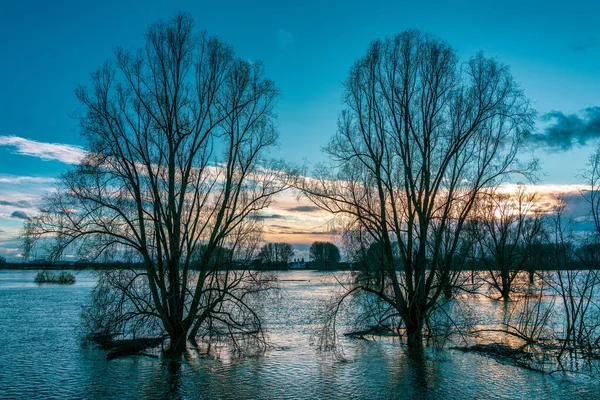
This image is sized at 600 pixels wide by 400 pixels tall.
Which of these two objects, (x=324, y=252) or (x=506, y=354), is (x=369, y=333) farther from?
(x=324, y=252)

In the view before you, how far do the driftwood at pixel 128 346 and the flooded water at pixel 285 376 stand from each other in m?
0.58

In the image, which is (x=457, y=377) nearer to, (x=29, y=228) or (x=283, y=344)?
(x=283, y=344)

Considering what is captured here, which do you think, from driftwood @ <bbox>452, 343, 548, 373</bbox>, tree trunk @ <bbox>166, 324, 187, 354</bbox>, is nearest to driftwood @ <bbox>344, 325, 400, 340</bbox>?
driftwood @ <bbox>452, 343, 548, 373</bbox>

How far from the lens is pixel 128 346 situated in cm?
1988

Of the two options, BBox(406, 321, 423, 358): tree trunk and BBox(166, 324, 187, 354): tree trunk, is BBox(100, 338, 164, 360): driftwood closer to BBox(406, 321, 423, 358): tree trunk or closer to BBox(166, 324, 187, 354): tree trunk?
BBox(166, 324, 187, 354): tree trunk

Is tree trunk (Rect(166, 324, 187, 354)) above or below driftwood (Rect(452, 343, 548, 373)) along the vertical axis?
above

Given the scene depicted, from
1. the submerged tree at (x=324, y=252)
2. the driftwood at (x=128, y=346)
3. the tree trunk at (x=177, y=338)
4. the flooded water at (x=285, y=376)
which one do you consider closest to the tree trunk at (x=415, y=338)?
the flooded water at (x=285, y=376)

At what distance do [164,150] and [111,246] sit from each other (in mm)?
4877

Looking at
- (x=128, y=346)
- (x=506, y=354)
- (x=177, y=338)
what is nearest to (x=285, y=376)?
(x=177, y=338)

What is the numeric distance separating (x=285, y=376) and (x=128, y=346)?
26.8 ft

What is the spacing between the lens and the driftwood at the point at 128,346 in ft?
62.7

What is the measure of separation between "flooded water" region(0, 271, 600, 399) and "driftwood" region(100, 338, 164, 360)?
1.89 ft

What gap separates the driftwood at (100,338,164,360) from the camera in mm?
19109

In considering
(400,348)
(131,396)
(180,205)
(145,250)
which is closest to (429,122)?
(400,348)
